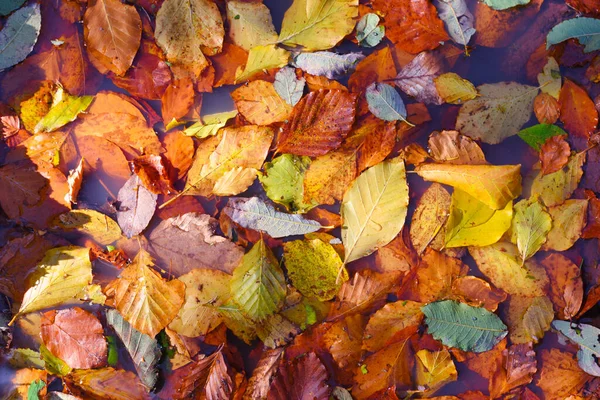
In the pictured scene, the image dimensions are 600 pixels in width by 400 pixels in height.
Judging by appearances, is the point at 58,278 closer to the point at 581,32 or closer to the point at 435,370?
the point at 435,370

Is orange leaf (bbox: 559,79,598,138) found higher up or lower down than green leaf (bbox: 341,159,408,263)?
higher up

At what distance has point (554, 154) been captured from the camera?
189 centimetres

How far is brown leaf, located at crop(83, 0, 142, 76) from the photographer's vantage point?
6.32ft

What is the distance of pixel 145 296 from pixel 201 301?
0.21 metres

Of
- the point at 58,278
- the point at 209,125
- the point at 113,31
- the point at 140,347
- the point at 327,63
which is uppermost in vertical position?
the point at 113,31

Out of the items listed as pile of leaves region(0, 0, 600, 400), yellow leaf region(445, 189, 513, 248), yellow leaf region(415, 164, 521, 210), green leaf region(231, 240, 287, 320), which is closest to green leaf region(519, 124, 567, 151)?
pile of leaves region(0, 0, 600, 400)

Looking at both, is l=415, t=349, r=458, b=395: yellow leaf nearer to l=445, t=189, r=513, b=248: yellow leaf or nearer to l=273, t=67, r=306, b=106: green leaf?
l=445, t=189, r=513, b=248: yellow leaf

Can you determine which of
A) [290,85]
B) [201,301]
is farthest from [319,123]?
[201,301]

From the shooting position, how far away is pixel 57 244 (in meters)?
1.93

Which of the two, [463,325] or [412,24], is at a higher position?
[412,24]

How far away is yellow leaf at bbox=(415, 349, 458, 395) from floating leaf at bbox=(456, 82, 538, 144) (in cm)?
83

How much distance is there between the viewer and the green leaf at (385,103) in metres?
1.89

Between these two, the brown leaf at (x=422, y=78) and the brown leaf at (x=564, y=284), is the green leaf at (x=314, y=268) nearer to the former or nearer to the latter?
the brown leaf at (x=422, y=78)

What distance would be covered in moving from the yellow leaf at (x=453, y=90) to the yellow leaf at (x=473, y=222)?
1.16ft
